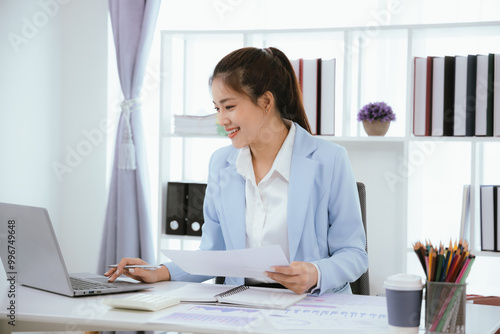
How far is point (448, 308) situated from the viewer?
1.12 m

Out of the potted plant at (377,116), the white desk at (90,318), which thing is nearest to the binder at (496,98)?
the potted plant at (377,116)

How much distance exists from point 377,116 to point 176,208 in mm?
1066

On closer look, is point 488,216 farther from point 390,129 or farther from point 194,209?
point 194,209

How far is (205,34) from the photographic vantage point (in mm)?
3014

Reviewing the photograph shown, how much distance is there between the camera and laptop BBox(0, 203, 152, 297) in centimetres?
131

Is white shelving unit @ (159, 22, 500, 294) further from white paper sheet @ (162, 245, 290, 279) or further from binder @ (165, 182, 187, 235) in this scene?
white paper sheet @ (162, 245, 290, 279)

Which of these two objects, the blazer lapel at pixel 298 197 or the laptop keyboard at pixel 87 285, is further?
the blazer lapel at pixel 298 197

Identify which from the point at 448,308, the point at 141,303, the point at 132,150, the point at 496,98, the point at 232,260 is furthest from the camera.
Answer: the point at 132,150

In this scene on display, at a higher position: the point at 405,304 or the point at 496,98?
the point at 496,98

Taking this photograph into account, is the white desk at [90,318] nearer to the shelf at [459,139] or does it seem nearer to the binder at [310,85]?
the shelf at [459,139]

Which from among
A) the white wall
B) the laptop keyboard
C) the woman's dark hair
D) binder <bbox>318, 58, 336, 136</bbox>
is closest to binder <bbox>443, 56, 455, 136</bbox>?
binder <bbox>318, 58, 336, 136</bbox>

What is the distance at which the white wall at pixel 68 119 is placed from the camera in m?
3.22

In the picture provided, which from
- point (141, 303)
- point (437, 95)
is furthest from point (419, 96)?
point (141, 303)

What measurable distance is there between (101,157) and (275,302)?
7.62ft
